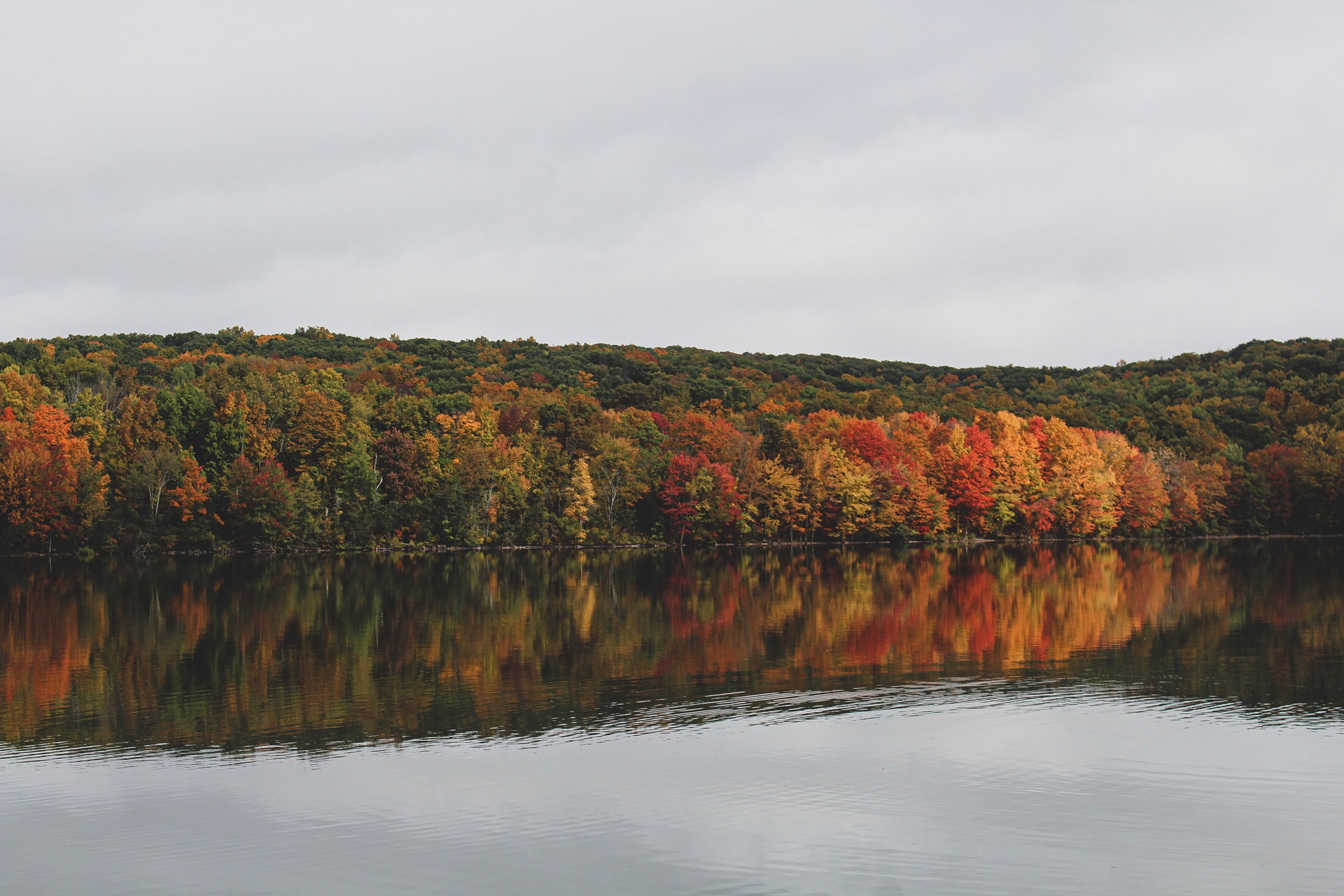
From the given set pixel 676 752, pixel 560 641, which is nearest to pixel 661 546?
pixel 560 641

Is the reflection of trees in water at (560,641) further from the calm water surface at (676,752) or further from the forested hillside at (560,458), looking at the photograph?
the forested hillside at (560,458)

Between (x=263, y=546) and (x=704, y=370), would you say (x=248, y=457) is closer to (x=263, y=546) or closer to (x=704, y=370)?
(x=263, y=546)

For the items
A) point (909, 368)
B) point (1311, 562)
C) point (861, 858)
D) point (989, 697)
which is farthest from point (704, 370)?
point (861, 858)

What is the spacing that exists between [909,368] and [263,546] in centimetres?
10894

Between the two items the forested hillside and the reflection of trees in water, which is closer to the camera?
the reflection of trees in water

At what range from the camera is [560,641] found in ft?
88.4

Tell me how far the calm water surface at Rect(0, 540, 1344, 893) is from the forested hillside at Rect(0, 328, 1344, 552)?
130 ft

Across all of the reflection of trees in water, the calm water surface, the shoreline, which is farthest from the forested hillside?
the calm water surface

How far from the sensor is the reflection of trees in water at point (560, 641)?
18.9m

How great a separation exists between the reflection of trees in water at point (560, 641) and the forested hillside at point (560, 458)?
19053 mm

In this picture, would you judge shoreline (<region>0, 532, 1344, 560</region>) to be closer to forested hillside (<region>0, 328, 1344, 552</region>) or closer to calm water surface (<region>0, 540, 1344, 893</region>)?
forested hillside (<region>0, 328, 1344, 552</region>)

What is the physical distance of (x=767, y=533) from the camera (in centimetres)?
8456

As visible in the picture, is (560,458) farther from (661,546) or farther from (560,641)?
(560,641)

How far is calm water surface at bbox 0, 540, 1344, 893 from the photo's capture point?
11.2 meters
